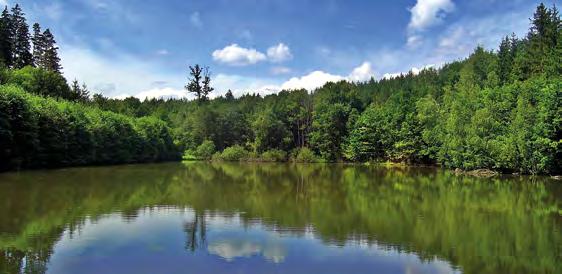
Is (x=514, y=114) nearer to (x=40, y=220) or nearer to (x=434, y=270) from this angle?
(x=434, y=270)

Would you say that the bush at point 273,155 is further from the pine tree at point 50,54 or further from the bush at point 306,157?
the pine tree at point 50,54

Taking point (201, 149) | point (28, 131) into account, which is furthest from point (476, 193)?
point (201, 149)

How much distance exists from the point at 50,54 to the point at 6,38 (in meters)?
14.6

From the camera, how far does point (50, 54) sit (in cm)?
9856

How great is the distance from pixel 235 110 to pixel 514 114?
209 feet

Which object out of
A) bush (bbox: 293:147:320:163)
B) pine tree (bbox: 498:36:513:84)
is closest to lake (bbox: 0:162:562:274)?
pine tree (bbox: 498:36:513:84)

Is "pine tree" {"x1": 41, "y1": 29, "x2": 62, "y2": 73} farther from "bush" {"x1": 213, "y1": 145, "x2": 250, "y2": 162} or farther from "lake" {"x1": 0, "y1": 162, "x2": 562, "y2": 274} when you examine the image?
"lake" {"x1": 0, "y1": 162, "x2": 562, "y2": 274}

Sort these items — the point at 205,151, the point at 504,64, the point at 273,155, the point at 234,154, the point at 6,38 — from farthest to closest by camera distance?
the point at 205,151, the point at 234,154, the point at 273,155, the point at 6,38, the point at 504,64

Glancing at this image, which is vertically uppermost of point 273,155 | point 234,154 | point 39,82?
point 39,82

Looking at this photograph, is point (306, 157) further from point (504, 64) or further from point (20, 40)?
point (20, 40)

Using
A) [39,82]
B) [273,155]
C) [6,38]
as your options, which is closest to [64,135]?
[39,82]

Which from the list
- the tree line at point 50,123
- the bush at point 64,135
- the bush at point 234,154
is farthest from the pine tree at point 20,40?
the bush at point 234,154

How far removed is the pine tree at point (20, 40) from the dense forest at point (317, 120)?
0.82 feet

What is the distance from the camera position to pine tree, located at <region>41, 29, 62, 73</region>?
9712 cm
